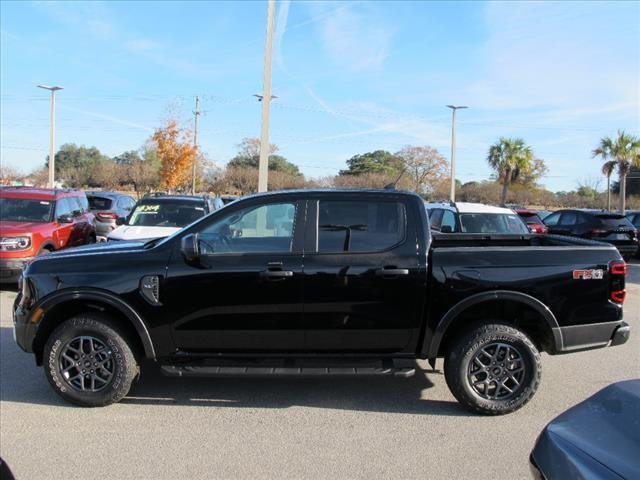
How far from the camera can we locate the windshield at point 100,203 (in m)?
17.7

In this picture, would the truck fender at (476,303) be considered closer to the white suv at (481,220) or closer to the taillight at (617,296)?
the taillight at (617,296)

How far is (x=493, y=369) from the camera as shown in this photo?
14.4 ft

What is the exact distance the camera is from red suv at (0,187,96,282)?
29.5 ft

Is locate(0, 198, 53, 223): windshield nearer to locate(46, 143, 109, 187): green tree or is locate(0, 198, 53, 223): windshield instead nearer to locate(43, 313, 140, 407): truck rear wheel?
locate(43, 313, 140, 407): truck rear wheel

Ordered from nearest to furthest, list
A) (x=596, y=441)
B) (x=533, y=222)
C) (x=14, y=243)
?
(x=596, y=441) → (x=14, y=243) → (x=533, y=222)

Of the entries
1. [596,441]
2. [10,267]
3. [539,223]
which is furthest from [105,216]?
[596,441]

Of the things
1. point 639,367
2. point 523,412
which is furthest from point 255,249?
point 639,367

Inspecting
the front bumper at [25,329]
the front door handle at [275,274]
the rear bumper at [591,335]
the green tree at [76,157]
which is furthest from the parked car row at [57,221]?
the green tree at [76,157]

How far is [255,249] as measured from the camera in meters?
4.50

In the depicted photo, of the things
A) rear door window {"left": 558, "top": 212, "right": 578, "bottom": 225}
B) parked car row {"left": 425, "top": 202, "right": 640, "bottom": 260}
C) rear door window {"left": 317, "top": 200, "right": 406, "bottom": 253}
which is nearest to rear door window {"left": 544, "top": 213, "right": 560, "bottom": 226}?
parked car row {"left": 425, "top": 202, "right": 640, "bottom": 260}

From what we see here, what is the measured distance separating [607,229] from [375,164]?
108 ft

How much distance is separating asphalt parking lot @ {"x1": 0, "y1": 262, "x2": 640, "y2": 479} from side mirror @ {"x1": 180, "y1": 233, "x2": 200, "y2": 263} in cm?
131

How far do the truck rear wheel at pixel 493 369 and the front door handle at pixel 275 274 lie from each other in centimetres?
153

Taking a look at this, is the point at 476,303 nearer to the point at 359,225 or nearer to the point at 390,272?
the point at 390,272
